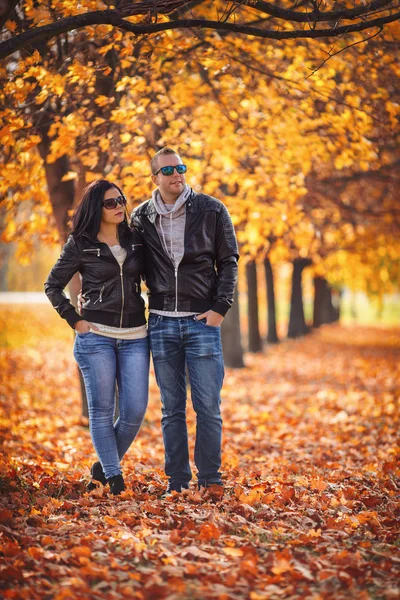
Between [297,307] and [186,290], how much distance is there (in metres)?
22.3

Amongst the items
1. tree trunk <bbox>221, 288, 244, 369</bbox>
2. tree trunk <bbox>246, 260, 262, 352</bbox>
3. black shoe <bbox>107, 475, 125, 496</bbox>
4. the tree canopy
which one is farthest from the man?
tree trunk <bbox>246, 260, 262, 352</bbox>

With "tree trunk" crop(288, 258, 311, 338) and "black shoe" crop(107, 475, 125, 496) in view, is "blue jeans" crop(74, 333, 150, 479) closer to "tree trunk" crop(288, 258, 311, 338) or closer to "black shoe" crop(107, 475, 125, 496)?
"black shoe" crop(107, 475, 125, 496)

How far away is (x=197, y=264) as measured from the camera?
15.8 ft

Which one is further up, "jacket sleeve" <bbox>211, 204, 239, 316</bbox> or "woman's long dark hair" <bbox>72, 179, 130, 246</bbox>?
"woman's long dark hair" <bbox>72, 179, 130, 246</bbox>

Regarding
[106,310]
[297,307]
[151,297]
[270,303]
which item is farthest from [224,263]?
[297,307]

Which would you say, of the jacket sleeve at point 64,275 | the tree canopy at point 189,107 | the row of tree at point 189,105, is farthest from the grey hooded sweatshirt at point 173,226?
the tree canopy at point 189,107

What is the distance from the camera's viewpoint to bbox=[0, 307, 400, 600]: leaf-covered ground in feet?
11.2

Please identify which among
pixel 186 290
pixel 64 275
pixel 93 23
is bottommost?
pixel 186 290

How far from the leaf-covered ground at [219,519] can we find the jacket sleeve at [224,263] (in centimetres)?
145

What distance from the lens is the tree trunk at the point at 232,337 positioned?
48.9 ft

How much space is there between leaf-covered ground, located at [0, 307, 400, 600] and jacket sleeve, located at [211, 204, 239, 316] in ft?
4.74

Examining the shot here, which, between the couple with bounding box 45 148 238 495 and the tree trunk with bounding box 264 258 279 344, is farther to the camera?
the tree trunk with bounding box 264 258 279 344

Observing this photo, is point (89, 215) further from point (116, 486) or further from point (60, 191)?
point (60, 191)

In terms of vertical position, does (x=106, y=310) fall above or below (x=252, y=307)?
above
